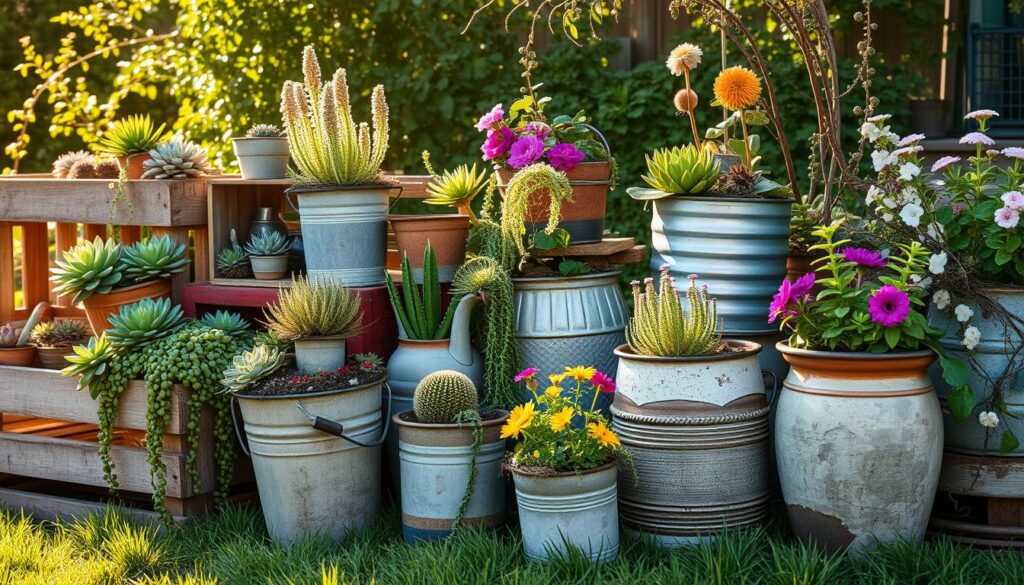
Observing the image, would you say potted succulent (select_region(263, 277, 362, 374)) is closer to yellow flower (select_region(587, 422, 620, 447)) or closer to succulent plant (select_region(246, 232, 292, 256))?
succulent plant (select_region(246, 232, 292, 256))

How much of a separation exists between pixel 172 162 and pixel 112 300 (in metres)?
0.56

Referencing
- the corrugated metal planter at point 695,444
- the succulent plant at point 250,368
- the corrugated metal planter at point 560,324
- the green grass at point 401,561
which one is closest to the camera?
the green grass at point 401,561

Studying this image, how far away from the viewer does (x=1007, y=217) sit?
329 cm

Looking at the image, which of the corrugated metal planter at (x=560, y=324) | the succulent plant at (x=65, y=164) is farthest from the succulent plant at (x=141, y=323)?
the corrugated metal planter at (x=560, y=324)

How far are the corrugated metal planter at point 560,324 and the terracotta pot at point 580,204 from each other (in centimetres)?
20

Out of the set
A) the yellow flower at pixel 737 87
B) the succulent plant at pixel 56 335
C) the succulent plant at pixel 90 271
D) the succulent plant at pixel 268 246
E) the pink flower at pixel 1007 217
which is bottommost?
the succulent plant at pixel 56 335

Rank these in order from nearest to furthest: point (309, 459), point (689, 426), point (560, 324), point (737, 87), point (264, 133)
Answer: point (689, 426)
point (309, 459)
point (560, 324)
point (737, 87)
point (264, 133)

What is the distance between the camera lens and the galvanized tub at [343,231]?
403 cm

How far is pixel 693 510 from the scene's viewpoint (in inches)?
135

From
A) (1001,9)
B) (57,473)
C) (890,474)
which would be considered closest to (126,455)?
(57,473)

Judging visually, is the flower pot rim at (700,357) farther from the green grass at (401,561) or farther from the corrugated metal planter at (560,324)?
the green grass at (401,561)

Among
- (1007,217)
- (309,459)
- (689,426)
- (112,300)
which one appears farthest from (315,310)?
(1007,217)

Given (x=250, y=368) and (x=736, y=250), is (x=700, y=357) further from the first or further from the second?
(x=250, y=368)

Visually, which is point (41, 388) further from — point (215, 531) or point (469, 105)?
point (469, 105)
